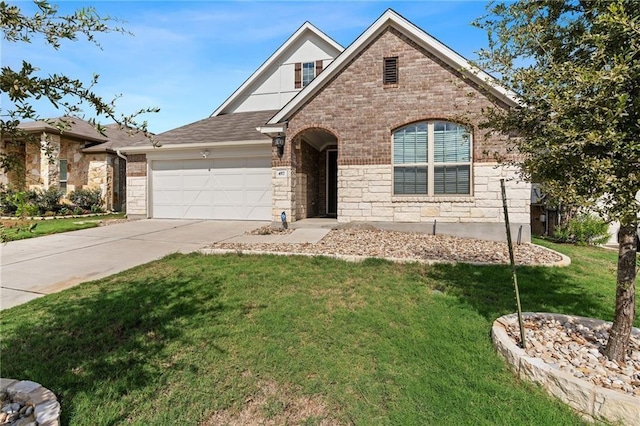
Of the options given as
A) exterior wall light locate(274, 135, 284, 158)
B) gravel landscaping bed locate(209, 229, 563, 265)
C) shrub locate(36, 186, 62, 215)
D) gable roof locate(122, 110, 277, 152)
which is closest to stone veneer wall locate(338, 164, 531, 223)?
gravel landscaping bed locate(209, 229, 563, 265)

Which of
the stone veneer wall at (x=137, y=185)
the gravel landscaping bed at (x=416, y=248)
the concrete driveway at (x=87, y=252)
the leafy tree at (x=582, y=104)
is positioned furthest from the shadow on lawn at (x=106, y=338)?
the stone veneer wall at (x=137, y=185)

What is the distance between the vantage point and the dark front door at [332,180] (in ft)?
44.5

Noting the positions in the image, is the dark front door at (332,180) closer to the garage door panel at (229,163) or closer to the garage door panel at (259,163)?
the garage door panel at (259,163)

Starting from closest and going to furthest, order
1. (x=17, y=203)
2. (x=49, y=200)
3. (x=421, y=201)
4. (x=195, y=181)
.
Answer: (x=17, y=203), (x=421, y=201), (x=195, y=181), (x=49, y=200)

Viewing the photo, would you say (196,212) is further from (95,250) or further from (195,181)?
(95,250)

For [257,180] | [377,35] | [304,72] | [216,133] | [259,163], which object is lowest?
[257,180]

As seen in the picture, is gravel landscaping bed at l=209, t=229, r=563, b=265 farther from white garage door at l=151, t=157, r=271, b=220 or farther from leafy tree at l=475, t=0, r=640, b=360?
white garage door at l=151, t=157, r=271, b=220

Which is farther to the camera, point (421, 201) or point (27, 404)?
point (421, 201)

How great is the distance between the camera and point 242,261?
6.65 metres

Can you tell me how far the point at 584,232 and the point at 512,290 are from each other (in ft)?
23.3

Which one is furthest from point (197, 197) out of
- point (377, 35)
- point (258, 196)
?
point (377, 35)

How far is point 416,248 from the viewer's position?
7828 millimetres

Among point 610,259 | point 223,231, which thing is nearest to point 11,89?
point 223,231

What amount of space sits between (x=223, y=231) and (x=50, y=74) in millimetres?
8794
